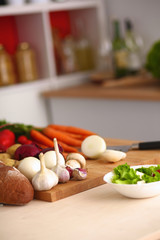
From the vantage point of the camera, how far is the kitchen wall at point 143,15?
3.47 meters

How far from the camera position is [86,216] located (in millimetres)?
1266

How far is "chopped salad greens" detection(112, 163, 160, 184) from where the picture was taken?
4.36 ft

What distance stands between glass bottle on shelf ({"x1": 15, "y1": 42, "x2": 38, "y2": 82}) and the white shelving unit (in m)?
0.07

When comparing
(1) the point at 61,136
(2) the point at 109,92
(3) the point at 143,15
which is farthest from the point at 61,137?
(3) the point at 143,15

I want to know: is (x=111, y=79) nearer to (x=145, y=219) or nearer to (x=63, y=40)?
(x=63, y=40)

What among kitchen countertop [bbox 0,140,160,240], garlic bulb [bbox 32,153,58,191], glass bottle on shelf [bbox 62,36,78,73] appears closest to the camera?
kitchen countertop [bbox 0,140,160,240]

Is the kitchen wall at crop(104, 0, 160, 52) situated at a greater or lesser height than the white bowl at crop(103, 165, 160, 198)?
greater

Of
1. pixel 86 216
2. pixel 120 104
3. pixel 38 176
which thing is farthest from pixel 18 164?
pixel 120 104

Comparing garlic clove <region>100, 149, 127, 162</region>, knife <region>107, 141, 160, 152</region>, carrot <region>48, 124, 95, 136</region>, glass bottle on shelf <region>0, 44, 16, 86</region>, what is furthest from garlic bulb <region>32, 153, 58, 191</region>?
glass bottle on shelf <region>0, 44, 16, 86</region>

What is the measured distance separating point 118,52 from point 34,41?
60 centimetres

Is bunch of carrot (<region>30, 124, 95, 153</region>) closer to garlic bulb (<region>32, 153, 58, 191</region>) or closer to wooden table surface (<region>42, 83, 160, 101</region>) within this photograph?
garlic bulb (<region>32, 153, 58, 191</region>)

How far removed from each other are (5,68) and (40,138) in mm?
1555

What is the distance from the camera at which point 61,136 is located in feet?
6.41

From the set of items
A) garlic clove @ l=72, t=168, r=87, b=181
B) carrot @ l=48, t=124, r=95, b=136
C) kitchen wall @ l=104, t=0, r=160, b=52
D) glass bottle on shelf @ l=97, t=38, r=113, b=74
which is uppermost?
kitchen wall @ l=104, t=0, r=160, b=52
